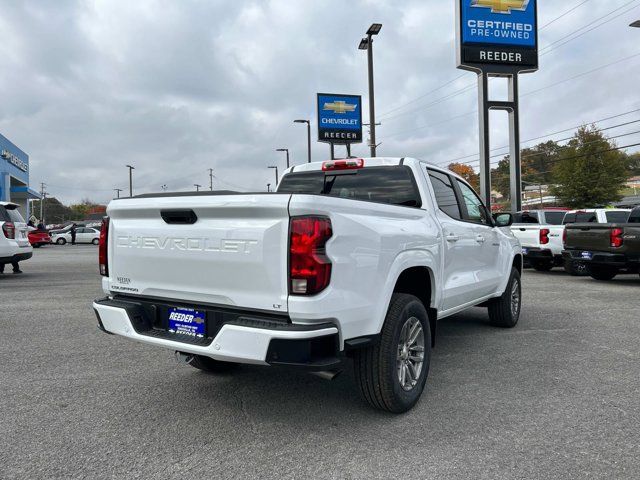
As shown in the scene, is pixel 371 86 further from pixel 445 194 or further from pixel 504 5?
pixel 445 194

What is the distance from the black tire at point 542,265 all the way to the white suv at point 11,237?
43.9ft

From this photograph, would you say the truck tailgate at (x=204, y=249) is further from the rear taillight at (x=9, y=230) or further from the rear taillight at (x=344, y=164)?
the rear taillight at (x=9, y=230)

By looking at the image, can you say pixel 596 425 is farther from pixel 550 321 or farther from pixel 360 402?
pixel 550 321

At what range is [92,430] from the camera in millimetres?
3516

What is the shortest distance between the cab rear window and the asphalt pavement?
164 centimetres

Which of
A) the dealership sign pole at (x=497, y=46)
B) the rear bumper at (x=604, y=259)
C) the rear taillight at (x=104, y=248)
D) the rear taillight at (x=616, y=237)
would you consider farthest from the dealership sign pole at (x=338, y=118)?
the rear taillight at (x=104, y=248)

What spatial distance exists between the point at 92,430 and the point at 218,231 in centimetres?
161

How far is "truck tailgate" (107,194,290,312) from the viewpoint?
308 centimetres

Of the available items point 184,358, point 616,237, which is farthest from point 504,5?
point 184,358

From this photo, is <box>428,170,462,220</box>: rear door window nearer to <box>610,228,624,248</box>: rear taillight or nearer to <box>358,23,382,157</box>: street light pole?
<box>610,228,624,248</box>: rear taillight

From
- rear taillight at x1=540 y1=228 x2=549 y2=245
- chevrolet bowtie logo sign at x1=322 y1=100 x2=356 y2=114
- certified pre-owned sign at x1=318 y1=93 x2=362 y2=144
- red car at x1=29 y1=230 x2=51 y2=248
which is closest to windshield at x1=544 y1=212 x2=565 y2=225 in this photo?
rear taillight at x1=540 y1=228 x2=549 y2=245

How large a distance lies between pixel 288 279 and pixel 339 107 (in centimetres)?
3258

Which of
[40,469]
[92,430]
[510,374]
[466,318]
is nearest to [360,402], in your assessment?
[510,374]

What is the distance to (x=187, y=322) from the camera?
3496mm
